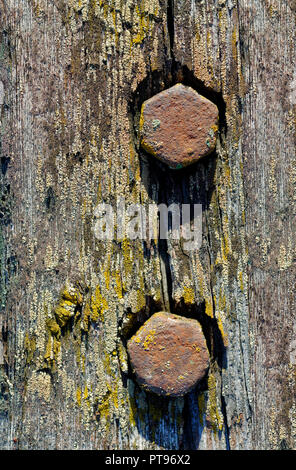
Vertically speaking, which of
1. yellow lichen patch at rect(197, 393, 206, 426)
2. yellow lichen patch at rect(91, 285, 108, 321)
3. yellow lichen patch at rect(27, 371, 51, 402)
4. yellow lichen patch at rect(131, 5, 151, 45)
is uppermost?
yellow lichen patch at rect(131, 5, 151, 45)

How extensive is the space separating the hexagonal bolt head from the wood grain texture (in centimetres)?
5

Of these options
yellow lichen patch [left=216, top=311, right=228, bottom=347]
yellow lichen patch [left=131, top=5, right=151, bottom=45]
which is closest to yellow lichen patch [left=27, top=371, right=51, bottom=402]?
yellow lichen patch [left=216, top=311, right=228, bottom=347]

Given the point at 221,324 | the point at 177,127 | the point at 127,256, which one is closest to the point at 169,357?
the point at 221,324

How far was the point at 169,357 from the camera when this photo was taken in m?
1.04

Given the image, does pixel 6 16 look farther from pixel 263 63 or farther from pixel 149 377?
pixel 149 377

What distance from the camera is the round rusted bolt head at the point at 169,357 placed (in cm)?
104

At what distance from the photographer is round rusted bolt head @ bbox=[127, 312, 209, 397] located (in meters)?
1.04

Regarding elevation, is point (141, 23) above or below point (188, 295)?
above

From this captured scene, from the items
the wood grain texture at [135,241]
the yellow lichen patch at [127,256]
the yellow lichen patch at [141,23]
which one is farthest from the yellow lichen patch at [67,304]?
the yellow lichen patch at [141,23]

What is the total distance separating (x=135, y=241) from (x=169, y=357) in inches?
11.7

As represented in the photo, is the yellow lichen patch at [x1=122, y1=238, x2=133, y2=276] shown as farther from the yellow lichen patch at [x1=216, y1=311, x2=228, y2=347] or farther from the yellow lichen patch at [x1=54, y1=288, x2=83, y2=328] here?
the yellow lichen patch at [x1=216, y1=311, x2=228, y2=347]

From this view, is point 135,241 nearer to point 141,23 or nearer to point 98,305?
point 98,305
